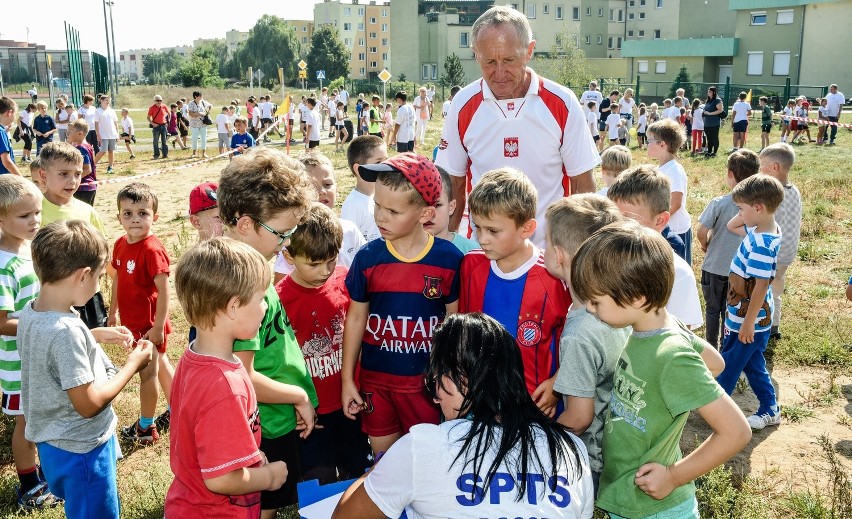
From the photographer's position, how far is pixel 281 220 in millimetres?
2814

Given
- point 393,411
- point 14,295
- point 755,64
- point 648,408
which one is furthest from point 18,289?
point 755,64

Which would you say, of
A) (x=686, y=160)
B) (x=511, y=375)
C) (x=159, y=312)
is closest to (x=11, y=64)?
(x=686, y=160)

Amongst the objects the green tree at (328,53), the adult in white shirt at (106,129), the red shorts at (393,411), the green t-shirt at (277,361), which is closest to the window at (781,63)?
the adult in white shirt at (106,129)

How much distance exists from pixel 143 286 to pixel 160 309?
0.27 meters

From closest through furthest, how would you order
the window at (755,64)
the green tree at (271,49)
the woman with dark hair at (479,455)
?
1. the woman with dark hair at (479,455)
2. the window at (755,64)
3. the green tree at (271,49)

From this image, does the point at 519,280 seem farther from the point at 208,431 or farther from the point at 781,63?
the point at 781,63

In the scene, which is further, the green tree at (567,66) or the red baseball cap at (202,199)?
the green tree at (567,66)

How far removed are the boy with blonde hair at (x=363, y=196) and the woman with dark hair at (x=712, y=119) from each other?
723 inches

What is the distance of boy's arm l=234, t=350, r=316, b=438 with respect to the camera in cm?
255

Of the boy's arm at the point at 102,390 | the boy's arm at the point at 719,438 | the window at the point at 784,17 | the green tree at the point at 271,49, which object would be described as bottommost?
the boy's arm at the point at 102,390

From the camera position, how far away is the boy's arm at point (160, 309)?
4.48m

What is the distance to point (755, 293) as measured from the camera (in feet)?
14.8

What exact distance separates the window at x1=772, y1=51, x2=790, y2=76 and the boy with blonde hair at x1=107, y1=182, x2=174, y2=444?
57.9 metres

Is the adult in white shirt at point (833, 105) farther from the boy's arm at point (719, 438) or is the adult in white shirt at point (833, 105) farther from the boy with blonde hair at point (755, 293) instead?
the boy's arm at point (719, 438)
